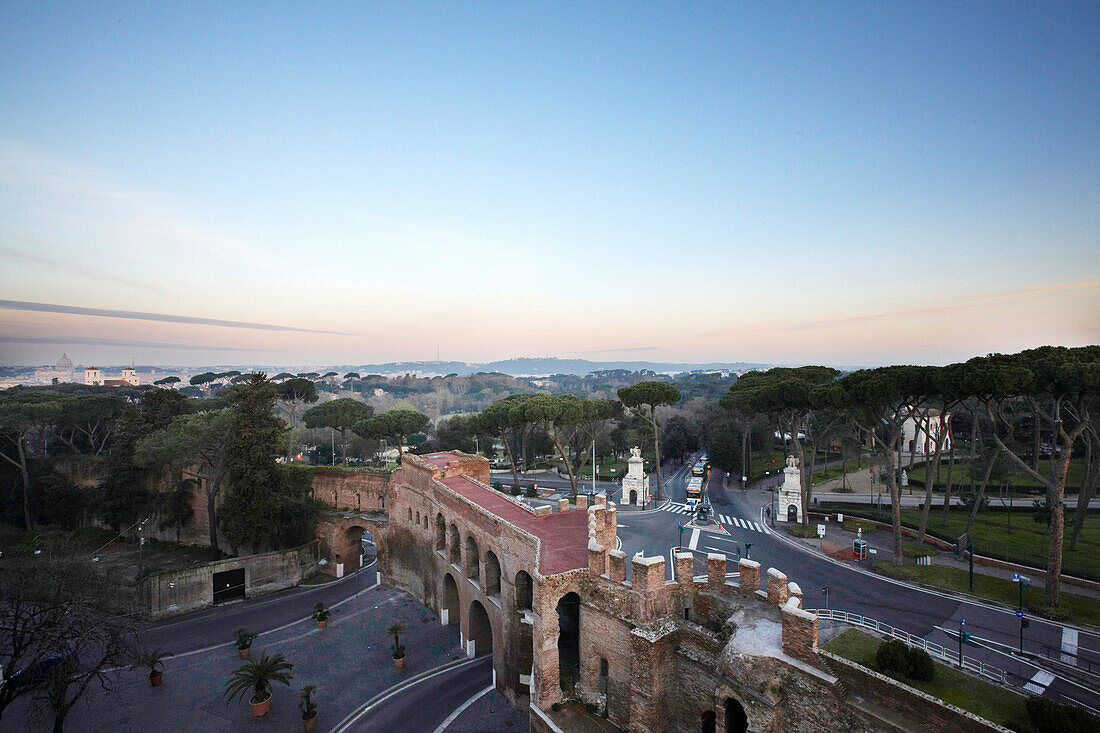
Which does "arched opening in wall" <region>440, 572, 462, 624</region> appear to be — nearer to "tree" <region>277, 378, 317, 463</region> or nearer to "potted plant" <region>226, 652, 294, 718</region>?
"potted plant" <region>226, 652, 294, 718</region>

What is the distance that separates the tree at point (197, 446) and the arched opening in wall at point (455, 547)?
19.3 metres

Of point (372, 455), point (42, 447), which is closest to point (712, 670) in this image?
point (372, 455)

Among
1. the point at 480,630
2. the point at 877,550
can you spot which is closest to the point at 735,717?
the point at 480,630

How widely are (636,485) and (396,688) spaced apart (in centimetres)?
2818

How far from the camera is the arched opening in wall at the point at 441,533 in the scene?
3012 centimetres

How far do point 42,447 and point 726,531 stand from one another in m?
68.1

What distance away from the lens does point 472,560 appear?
26.3 meters

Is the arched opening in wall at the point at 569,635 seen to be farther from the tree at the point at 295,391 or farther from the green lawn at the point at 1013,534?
the tree at the point at 295,391

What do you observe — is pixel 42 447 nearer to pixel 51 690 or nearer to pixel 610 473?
pixel 51 690

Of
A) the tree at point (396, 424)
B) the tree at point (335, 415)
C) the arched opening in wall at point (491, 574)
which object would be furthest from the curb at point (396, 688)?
the tree at point (335, 415)

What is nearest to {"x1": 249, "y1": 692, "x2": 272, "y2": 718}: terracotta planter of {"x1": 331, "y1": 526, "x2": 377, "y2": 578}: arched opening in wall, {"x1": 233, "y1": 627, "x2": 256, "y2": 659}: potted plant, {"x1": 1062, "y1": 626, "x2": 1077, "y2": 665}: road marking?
{"x1": 233, "y1": 627, "x2": 256, "y2": 659}: potted plant

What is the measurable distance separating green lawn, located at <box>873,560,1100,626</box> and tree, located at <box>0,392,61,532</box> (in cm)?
6255

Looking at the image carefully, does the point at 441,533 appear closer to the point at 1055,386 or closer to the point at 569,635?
the point at 569,635

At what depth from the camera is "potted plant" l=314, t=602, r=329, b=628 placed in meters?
30.0
